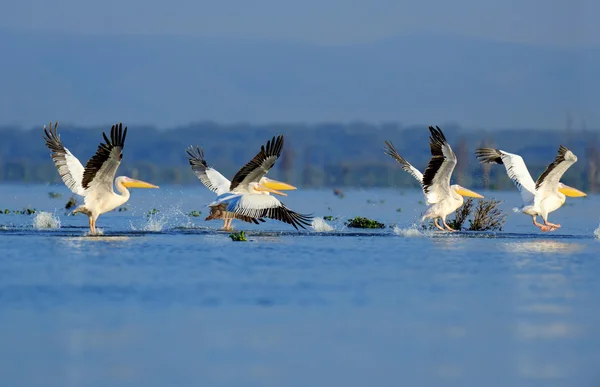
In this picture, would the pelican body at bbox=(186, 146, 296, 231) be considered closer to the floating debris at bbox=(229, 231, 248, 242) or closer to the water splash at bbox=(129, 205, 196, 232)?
the water splash at bbox=(129, 205, 196, 232)

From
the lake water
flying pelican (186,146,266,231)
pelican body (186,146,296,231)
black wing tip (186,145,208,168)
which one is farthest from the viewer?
black wing tip (186,145,208,168)

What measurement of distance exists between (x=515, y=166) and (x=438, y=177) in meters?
1.35

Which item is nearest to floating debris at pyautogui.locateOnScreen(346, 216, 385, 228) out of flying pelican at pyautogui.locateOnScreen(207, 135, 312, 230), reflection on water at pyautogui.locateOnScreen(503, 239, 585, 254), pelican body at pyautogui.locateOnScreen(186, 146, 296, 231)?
pelican body at pyautogui.locateOnScreen(186, 146, 296, 231)

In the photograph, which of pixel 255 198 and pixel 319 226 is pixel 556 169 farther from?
pixel 255 198

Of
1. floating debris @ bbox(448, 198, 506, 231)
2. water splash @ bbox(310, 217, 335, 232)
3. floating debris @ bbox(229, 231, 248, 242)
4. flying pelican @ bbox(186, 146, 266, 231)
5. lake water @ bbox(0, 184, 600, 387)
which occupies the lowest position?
lake water @ bbox(0, 184, 600, 387)

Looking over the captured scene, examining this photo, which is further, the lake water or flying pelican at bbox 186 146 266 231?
flying pelican at bbox 186 146 266 231

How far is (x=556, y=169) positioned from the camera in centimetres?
1545

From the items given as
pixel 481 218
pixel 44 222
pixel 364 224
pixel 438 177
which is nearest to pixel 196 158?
pixel 44 222

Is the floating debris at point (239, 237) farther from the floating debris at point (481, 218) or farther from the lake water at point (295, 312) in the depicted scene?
the floating debris at point (481, 218)

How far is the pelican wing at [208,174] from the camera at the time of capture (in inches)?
679

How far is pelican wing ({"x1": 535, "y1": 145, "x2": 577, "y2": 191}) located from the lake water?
1179 millimetres

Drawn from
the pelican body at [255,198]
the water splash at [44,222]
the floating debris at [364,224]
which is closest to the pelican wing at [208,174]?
the pelican body at [255,198]

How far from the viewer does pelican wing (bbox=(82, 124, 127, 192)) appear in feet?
43.6

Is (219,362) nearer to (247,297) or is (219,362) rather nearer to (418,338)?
(418,338)
